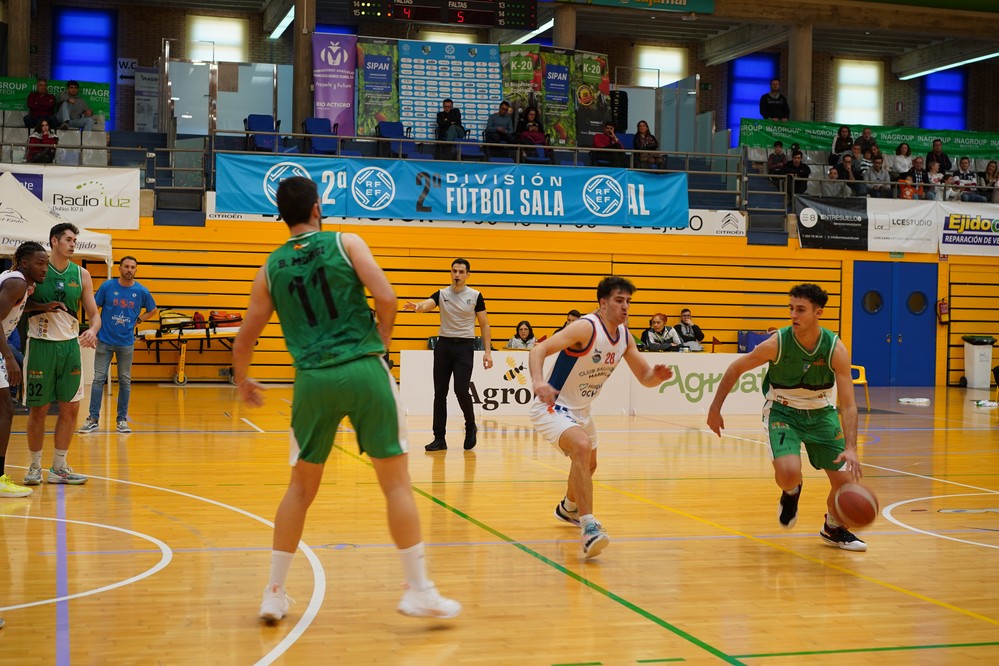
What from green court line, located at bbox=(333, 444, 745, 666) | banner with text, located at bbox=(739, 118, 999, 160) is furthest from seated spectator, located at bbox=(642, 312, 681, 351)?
green court line, located at bbox=(333, 444, 745, 666)

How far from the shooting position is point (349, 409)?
4211 mm

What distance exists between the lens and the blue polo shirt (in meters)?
11.1

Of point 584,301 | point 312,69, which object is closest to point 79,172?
point 312,69

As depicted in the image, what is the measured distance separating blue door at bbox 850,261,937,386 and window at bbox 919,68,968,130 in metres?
10.9

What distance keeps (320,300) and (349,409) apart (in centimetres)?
46

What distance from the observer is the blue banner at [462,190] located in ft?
55.9

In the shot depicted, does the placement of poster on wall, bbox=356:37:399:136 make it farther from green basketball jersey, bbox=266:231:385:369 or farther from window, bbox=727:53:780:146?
green basketball jersey, bbox=266:231:385:369

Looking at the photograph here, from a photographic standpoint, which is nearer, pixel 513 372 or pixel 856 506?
pixel 856 506

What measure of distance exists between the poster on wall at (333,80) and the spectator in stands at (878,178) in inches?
420

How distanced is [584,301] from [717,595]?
14.8 metres

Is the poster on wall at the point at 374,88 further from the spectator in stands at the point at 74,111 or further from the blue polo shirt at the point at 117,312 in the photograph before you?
the blue polo shirt at the point at 117,312

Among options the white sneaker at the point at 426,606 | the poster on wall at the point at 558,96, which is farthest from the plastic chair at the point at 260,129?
the white sneaker at the point at 426,606

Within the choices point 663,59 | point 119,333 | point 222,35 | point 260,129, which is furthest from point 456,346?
point 663,59

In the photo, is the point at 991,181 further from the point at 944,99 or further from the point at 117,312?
the point at 117,312
